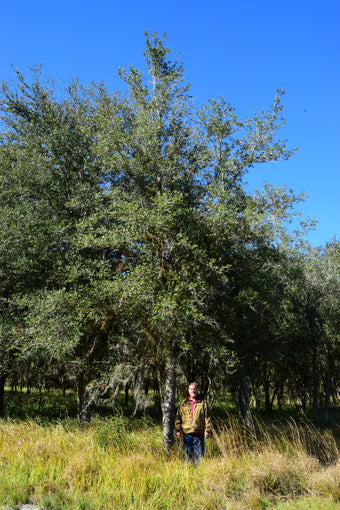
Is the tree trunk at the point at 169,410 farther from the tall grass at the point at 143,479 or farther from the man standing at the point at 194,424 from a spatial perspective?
the man standing at the point at 194,424

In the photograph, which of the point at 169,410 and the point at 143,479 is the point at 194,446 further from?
the point at 169,410

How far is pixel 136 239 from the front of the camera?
436 inches

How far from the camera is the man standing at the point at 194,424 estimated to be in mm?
8477

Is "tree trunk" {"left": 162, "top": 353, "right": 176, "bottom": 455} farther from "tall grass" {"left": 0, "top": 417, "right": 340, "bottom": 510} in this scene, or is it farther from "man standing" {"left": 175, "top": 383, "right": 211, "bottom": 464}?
"man standing" {"left": 175, "top": 383, "right": 211, "bottom": 464}

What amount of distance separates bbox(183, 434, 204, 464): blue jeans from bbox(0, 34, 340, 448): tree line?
1.91 metres

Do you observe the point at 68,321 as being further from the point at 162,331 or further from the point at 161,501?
the point at 161,501

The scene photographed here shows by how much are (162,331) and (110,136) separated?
21.0 feet

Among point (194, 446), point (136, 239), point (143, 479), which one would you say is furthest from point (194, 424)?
point (136, 239)

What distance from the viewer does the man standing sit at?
8.48 m

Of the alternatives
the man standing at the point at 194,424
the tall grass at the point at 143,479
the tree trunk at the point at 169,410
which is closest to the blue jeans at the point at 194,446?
the man standing at the point at 194,424

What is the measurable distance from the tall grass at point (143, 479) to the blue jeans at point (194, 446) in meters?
0.27

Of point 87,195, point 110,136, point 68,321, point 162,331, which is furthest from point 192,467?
point 87,195

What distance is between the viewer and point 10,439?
864 cm

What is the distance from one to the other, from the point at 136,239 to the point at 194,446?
18.8ft
